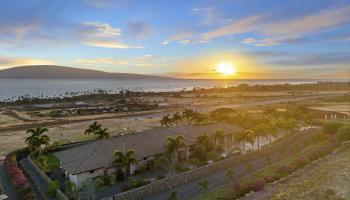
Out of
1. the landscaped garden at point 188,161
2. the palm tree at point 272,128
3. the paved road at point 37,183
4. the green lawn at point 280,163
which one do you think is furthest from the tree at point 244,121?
the paved road at point 37,183

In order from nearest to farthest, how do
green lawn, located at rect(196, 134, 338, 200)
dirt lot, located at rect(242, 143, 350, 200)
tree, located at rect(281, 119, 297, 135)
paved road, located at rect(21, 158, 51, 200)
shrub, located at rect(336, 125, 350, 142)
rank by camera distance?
green lawn, located at rect(196, 134, 338, 200) → dirt lot, located at rect(242, 143, 350, 200) → paved road, located at rect(21, 158, 51, 200) → shrub, located at rect(336, 125, 350, 142) → tree, located at rect(281, 119, 297, 135)

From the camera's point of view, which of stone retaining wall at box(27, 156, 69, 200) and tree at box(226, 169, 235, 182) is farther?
tree at box(226, 169, 235, 182)

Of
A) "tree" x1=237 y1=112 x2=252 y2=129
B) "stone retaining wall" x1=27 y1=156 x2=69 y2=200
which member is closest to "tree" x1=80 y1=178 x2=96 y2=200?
"stone retaining wall" x1=27 y1=156 x2=69 y2=200

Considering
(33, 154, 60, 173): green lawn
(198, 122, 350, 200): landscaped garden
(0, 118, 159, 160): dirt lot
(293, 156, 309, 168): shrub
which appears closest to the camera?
(198, 122, 350, 200): landscaped garden

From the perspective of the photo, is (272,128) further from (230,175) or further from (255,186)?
(255,186)

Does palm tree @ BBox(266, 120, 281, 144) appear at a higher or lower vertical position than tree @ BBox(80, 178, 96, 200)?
higher

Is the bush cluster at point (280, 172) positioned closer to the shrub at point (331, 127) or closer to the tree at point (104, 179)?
the shrub at point (331, 127)

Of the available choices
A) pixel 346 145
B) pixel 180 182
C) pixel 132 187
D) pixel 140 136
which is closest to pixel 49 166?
pixel 140 136

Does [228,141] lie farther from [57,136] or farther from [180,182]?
[57,136]

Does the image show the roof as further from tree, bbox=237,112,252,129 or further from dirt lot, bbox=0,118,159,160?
dirt lot, bbox=0,118,159,160
